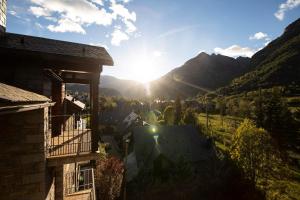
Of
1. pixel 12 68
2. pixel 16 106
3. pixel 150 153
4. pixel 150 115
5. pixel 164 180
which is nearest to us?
pixel 16 106

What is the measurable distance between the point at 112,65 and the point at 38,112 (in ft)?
10.2

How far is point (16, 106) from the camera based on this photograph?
4824 millimetres

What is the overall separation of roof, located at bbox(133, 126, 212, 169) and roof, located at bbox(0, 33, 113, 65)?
20690mm

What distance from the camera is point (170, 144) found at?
30859 mm

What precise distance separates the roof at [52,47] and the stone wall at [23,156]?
91.7 inches

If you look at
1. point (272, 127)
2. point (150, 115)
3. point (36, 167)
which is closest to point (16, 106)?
point (36, 167)

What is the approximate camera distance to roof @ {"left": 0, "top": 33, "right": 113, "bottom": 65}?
8.12m

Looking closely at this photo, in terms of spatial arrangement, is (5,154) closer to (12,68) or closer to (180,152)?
(12,68)

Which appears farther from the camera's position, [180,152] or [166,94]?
[166,94]

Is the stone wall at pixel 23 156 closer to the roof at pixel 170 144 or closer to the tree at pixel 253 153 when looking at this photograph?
the roof at pixel 170 144

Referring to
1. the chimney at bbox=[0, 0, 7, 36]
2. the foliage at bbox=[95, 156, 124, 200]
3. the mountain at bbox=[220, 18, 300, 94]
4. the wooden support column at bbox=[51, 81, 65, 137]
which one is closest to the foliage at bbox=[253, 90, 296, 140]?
the foliage at bbox=[95, 156, 124, 200]

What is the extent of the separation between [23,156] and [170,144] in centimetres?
2501

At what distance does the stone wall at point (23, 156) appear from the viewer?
6.70m

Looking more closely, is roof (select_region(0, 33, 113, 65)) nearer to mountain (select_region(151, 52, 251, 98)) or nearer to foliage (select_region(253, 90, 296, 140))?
foliage (select_region(253, 90, 296, 140))
